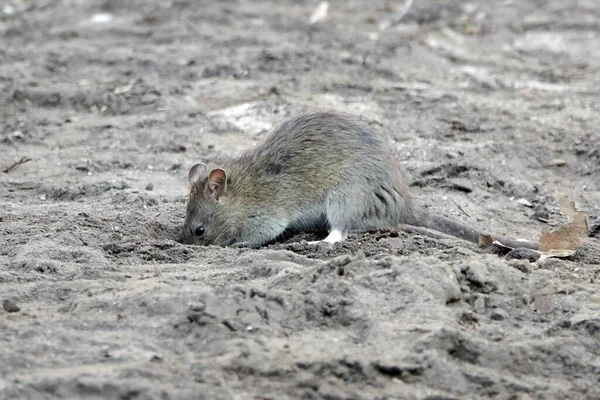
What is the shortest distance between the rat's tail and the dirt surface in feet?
0.62

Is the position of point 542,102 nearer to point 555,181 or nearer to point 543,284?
point 555,181

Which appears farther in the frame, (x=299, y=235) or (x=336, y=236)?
(x=299, y=235)

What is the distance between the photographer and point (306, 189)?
6918mm

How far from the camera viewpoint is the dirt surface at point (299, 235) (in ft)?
14.0

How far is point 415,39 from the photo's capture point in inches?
480

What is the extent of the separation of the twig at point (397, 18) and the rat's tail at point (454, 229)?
6.49 metres

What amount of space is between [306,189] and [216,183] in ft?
2.04

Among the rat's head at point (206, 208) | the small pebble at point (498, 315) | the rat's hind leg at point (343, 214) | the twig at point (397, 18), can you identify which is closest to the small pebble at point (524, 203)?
the rat's hind leg at point (343, 214)

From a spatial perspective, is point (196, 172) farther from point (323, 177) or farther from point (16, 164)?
point (16, 164)

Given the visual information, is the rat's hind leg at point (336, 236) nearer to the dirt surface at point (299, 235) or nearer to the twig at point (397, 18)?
the dirt surface at point (299, 235)

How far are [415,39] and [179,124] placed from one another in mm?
4143

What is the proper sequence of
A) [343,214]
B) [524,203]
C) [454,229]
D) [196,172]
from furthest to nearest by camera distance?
[524,203], [196,172], [343,214], [454,229]

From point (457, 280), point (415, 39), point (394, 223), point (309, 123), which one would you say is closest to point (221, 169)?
point (309, 123)

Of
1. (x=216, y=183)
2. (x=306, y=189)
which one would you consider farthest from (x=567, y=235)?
(x=216, y=183)
